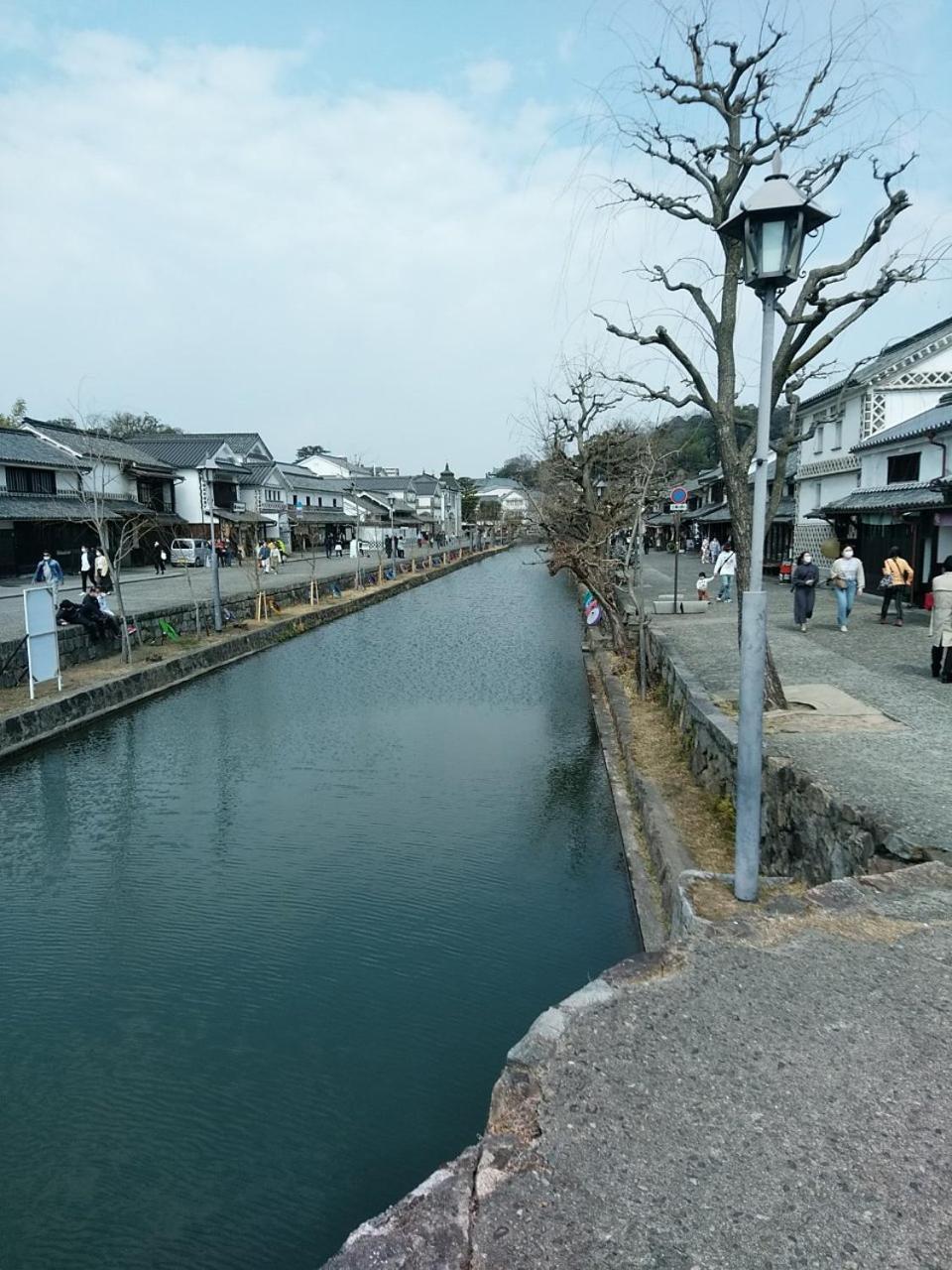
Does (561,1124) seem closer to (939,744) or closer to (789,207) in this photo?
(789,207)

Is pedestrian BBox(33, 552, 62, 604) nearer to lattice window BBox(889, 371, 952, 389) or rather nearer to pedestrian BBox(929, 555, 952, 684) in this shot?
pedestrian BBox(929, 555, 952, 684)

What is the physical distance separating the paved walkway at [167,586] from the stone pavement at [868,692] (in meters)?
12.5

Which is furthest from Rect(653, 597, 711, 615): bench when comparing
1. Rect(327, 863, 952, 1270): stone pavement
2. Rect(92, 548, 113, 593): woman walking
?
Rect(327, 863, 952, 1270): stone pavement

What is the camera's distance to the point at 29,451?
30.8 metres

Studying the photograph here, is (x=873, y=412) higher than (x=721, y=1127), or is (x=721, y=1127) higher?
(x=873, y=412)

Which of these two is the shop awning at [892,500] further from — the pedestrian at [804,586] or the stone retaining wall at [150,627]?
the stone retaining wall at [150,627]

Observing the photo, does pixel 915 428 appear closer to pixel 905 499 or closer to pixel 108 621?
pixel 905 499

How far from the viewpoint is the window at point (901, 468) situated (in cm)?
2000

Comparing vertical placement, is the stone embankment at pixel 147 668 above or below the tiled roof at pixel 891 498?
below

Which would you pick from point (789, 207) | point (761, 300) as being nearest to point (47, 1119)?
point (761, 300)

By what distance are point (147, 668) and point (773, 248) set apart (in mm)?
13432

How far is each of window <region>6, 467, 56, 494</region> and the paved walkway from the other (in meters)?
3.68

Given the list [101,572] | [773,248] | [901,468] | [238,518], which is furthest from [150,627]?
[238,518]

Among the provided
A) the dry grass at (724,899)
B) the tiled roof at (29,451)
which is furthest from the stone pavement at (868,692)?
the tiled roof at (29,451)
